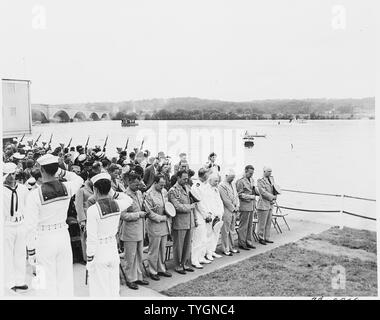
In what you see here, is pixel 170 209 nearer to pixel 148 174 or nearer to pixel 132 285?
pixel 132 285

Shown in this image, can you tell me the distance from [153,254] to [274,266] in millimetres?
1816

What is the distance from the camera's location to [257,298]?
594 cm

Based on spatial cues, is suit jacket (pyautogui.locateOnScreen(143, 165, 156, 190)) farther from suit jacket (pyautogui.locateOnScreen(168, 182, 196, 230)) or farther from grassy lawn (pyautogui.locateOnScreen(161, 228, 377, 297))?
grassy lawn (pyautogui.locateOnScreen(161, 228, 377, 297))

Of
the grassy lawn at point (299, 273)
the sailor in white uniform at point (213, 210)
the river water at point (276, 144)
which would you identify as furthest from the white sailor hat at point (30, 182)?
the sailor in white uniform at point (213, 210)

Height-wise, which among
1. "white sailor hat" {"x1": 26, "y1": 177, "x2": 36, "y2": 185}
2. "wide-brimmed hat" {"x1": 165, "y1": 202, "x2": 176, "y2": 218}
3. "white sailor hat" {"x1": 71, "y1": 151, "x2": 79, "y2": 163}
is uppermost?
"white sailor hat" {"x1": 71, "y1": 151, "x2": 79, "y2": 163}

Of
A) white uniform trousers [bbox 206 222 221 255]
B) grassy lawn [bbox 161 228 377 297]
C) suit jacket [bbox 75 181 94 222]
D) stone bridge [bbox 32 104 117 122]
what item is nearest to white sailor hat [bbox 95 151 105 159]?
stone bridge [bbox 32 104 117 122]

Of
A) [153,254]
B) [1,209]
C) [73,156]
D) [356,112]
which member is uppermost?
[356,112]

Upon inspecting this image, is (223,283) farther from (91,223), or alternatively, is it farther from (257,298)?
(91,223)

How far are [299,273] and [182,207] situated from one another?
190 centimetres

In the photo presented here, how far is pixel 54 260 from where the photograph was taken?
5199 mm

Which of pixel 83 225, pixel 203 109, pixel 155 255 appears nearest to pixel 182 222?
pixel 155 255

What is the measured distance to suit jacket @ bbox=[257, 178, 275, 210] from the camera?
7.89m

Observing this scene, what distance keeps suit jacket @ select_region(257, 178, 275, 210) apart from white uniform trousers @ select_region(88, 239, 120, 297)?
3.42 meters

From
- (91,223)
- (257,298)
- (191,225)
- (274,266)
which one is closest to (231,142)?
(191,225)
